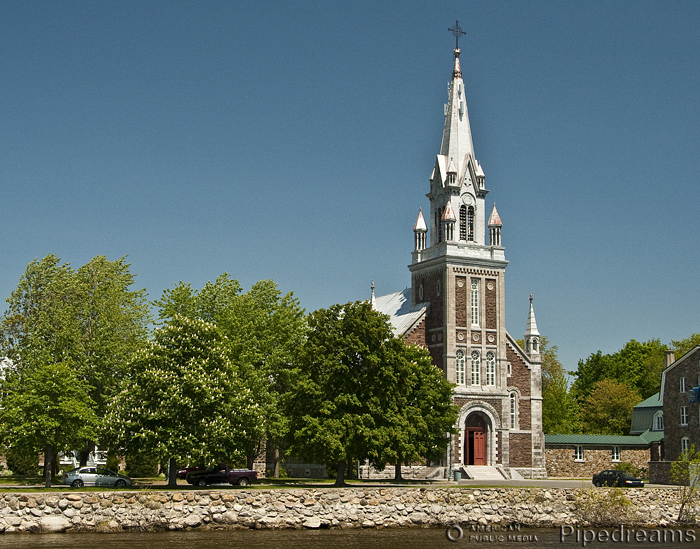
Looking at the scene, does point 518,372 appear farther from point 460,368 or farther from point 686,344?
point 686,344

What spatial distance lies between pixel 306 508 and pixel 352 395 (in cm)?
1048

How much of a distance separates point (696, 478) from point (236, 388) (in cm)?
2450

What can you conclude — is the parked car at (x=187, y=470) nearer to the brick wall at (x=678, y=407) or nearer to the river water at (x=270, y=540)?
the river water at (x=270, y=540)

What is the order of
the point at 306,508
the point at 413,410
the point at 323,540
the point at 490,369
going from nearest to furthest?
the point at 323,540 < the point at 306,508 < the point at 413,410 < the point at 490,369

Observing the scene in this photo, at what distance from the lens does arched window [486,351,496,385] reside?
7288 centimetres

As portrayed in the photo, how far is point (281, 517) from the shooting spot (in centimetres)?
4178

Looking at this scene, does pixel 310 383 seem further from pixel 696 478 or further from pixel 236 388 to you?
pixel 696 478

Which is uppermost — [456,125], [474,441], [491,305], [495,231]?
[456,125]

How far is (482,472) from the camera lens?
68688mm

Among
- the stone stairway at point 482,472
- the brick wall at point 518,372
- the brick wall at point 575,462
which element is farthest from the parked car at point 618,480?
the brick wall at point 518,372

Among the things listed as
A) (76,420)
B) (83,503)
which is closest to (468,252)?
(76,420)

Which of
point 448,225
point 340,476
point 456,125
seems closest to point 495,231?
point 448,225

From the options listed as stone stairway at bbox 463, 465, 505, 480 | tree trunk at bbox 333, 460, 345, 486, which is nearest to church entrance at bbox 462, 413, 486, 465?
stone stairway at bbox 463, 465, 505, 480

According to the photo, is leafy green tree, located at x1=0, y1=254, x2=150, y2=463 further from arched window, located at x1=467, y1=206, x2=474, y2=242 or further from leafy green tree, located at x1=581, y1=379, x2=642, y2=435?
leafy green tree, located at x1=581, y1=379, x2=642, y2=435
